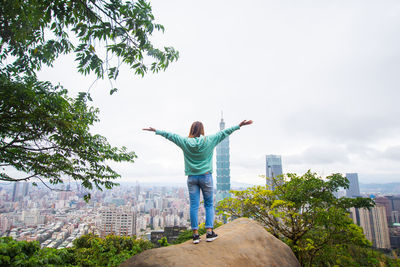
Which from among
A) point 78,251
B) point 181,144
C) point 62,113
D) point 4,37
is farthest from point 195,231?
point 78,251

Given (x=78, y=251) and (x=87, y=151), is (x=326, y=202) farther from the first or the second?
(x=78, y=251)

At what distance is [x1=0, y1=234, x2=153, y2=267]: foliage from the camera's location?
386cm

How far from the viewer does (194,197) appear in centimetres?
315

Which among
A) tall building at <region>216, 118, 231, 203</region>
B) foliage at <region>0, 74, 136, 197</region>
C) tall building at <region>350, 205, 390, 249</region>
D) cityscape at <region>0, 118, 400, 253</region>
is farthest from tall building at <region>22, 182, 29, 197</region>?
tall building at <region>216, 118, 231, 203</region>

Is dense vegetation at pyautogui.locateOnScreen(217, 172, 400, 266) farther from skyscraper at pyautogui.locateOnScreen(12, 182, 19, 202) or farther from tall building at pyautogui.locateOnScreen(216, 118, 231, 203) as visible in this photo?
tall building at pyautogui.locateOnScreen(216, 118, 231, 203)

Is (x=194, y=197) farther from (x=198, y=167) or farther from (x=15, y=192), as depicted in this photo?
(x=15, y=192)

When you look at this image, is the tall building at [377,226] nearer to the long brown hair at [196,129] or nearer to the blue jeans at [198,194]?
the blue jeans at [198,194]

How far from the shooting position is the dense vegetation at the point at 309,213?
16.5 ft

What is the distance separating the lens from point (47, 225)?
1778 centimetres

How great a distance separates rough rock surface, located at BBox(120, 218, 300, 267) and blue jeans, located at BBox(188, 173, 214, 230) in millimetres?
324

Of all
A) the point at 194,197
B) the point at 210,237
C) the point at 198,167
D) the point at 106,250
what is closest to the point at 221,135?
the point at 198,167

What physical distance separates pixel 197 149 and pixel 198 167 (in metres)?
0.27

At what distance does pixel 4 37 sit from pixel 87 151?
244cm

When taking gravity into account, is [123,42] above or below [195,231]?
above
